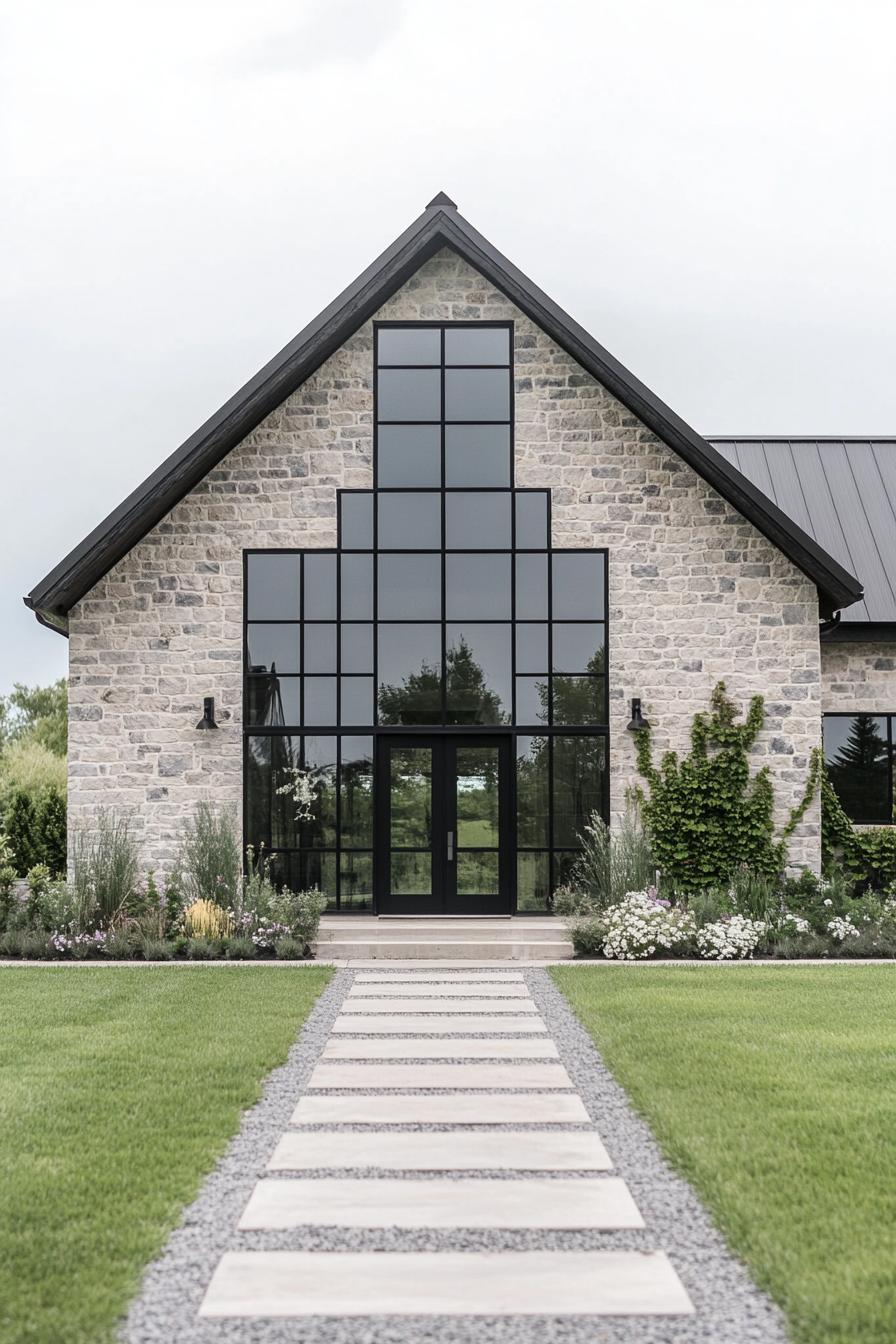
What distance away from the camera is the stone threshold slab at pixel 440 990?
970 centimetres

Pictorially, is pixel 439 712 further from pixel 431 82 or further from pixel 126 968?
pixel 431 82

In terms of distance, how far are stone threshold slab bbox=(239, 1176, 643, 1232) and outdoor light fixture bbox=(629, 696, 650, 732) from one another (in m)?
8.60

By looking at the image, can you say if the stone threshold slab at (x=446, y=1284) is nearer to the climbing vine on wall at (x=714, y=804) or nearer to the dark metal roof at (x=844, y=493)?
the climbing vine on wall at (x=714, y=804)

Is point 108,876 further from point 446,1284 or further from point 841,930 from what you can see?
point 446,1284

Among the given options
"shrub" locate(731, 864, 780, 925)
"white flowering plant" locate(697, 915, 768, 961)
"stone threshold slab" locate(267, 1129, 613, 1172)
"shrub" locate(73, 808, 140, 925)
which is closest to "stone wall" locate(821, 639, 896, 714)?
"shrub" locate(731, 864, 780, 925)

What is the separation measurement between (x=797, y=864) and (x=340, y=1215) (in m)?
9.87

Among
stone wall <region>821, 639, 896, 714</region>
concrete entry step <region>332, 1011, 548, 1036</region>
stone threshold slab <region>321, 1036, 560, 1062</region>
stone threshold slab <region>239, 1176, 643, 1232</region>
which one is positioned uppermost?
stone wall <region>821, 639, 896, 714</region>

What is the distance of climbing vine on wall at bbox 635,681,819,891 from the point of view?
13.2 m

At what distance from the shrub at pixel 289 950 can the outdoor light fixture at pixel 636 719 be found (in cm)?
459

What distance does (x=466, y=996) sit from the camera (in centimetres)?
972

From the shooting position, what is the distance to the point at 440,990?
32.8 ft

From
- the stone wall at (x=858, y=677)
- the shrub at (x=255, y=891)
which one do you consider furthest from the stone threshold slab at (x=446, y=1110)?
the stone wall at (x=858, y=677)

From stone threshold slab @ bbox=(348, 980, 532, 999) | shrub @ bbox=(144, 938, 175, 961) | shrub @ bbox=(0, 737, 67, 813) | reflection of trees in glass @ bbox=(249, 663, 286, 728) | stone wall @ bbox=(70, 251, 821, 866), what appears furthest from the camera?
shrub @ bbox=(0, 737, 67, 813)

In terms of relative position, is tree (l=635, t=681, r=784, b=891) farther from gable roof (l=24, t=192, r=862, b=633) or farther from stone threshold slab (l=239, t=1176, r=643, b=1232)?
stone threshold slab (l=239, t=1176, r=643, b=1232)
